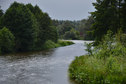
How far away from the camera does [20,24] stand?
26828 millimetres

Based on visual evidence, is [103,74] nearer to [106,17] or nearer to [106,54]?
[106,54]

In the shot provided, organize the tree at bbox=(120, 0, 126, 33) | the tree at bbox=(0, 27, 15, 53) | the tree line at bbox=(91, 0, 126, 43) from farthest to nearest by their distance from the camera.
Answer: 1. the tree at bbox=(0, 27, 15, 53)
2. the tree line at bbox=(91, 0, 126, 43)
3. the tree at bbox=(120, 0, 126, 33)

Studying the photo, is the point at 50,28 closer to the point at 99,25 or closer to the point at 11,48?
the point at 11,48

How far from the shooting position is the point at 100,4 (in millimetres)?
16984

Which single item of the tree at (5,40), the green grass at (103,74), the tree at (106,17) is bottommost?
the green grass at (103,74)

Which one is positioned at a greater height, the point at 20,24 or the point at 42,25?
the point at 42,25

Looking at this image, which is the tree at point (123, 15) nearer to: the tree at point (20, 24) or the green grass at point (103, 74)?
the green grass at point (103, 74)

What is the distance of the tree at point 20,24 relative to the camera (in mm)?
26645

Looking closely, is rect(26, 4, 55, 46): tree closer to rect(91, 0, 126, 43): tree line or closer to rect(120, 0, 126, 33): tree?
rect(91, 0, 126, 43): tree line

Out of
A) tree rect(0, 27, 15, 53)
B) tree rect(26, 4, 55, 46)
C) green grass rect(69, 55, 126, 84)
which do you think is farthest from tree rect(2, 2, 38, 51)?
green grass rect(69, 55, 126, 84)

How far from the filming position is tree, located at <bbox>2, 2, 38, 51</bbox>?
26.6 metres

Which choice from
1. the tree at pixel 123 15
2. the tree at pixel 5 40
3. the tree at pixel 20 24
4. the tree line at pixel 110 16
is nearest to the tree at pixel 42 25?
the tree at pixel 20 24

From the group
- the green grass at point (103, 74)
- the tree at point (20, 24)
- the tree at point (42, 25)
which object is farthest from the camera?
the tree at point (42, 25)

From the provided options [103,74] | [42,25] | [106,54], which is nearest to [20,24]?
[42,25]
